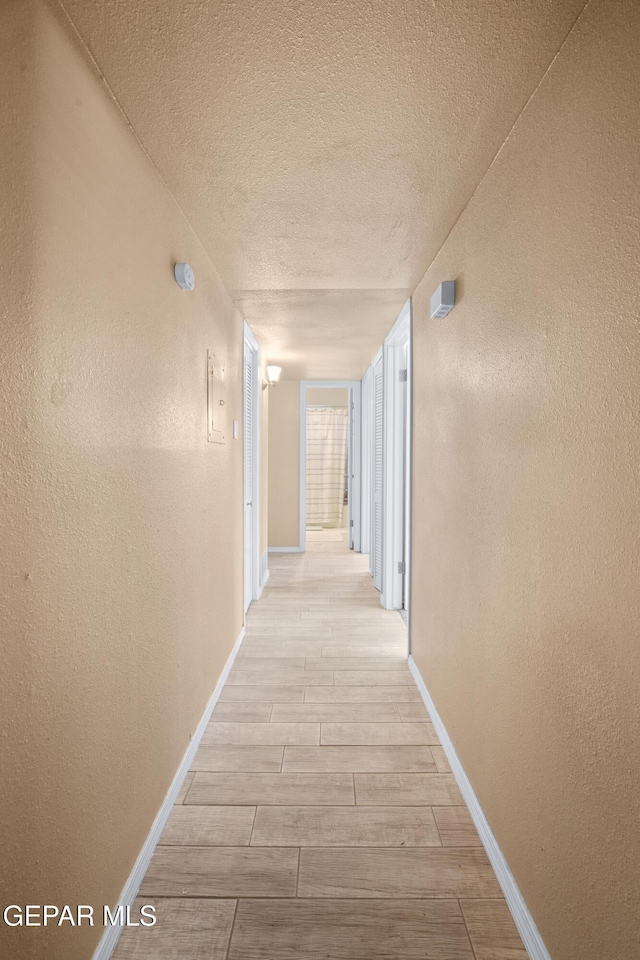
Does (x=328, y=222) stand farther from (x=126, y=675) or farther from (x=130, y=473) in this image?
(x=126, y=675)

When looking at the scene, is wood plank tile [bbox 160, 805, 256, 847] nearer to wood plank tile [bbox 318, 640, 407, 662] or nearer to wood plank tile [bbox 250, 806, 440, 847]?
wood plank tile [bbox 250, 806, 440, 847]

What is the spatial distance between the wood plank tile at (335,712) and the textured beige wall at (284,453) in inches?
164

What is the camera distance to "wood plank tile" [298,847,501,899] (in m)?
1.51

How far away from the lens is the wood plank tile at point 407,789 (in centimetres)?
190

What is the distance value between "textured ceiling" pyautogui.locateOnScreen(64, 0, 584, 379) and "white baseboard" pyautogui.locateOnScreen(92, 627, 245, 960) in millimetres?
2085

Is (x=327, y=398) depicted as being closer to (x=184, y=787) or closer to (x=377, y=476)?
(x=377, y=476)

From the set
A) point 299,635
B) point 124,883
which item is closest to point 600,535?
point 124,883

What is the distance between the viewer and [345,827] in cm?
176

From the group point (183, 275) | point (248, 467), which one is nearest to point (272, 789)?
point (183, 275)

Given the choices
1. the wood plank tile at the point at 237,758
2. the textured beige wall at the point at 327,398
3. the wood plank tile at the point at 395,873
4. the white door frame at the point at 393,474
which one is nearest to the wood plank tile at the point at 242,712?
the wood plank tile at the point at 237,758

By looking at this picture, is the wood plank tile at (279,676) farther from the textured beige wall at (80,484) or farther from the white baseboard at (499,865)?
the textured beige wall at (80,484)

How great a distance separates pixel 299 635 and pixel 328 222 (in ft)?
8.60

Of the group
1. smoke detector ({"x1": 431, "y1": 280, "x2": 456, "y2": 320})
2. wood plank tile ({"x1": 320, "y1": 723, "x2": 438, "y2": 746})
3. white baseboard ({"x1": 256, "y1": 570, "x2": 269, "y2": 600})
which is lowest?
wood plank tile ({"x1": 320, "y1": 723, "x2": 438, "y2": 746})

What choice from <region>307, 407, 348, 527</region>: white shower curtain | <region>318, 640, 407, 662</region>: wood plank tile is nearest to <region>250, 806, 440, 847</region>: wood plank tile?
<region>318, 640, 407, 662</region>: wood plank tile
